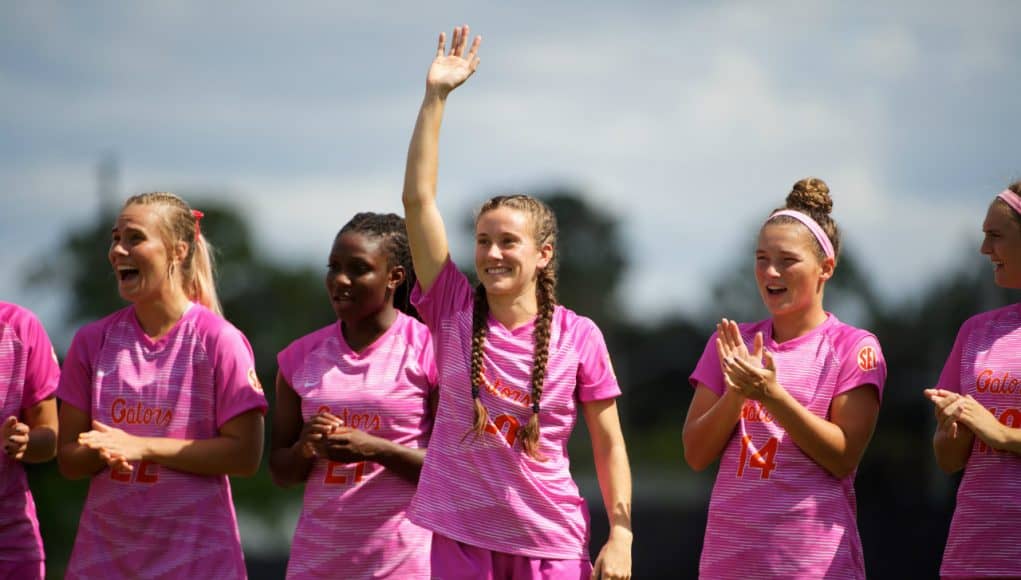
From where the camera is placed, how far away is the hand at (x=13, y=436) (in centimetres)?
525

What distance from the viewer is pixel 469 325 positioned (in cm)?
501

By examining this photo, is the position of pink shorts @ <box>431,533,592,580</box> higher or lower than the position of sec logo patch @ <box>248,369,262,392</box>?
lower

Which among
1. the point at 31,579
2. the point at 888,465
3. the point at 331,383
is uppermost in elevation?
the point at 331,383

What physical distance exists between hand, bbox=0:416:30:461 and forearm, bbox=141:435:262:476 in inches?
21.4

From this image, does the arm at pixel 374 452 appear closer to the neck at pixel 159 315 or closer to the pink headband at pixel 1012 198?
the neck at pixel 159 315

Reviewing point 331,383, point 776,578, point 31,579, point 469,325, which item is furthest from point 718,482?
point 31,579

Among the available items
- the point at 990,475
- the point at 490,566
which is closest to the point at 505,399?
the point at 490,566

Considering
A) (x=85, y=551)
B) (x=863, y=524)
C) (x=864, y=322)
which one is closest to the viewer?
(x=85, y=551)

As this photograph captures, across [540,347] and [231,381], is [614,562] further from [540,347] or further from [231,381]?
[231,381]

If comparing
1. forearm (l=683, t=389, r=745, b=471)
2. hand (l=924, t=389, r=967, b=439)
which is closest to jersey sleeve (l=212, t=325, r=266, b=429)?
forearm (l=683, t=389, r=745, b=471)

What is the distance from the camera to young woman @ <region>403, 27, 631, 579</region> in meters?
4.75

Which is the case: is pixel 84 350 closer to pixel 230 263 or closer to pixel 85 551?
pixel 85 551

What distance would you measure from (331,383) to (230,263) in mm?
50794

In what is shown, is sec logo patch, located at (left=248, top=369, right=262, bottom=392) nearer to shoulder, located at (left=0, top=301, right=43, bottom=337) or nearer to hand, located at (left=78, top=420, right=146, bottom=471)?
hand, located at (left=78, top=420, right=146, bottom=471)
